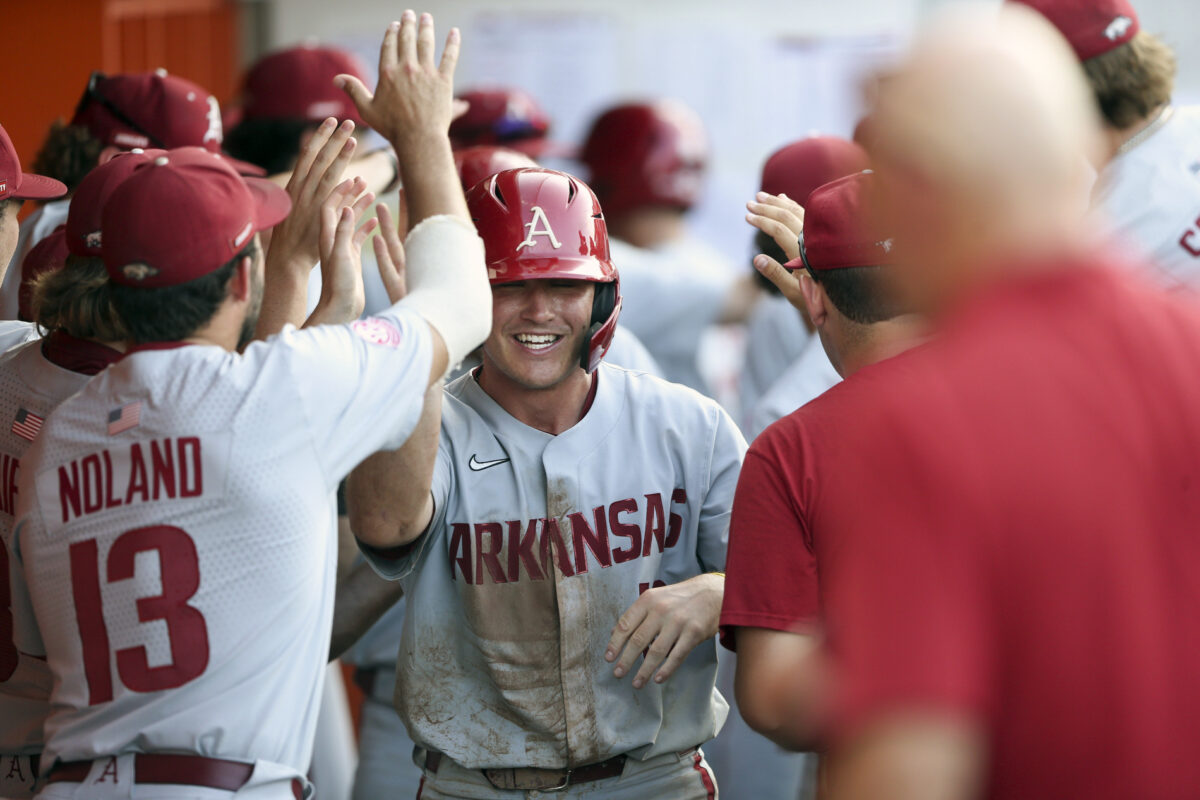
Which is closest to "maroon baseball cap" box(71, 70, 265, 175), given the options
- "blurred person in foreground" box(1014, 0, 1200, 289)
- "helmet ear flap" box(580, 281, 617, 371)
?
"helmet ear flap" box(580, 281, 617, 371)

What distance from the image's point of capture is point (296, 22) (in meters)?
6.96

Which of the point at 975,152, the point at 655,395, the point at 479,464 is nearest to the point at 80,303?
the point at 479,464

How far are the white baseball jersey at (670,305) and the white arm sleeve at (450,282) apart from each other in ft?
7.37

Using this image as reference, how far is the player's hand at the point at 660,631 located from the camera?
2352 millimetres

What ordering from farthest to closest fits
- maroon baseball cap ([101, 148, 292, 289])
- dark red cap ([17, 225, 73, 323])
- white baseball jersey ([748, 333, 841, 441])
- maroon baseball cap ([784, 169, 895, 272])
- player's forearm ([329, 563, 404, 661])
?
white baseball jersey ([748, 333, 841, 441])
player's forearm ([329, 563, 404, 661])
dark red cap ([17, 225, 73, 323])
maroon baseball cap ([784, 169, 895, 272])
maroon baseball cap ([101, 148, 292, 289])

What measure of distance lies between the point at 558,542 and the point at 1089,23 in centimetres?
204

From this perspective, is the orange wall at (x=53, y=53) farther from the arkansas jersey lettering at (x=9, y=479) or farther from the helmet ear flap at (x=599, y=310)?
the helmet ear flap at (x=599, y=310)

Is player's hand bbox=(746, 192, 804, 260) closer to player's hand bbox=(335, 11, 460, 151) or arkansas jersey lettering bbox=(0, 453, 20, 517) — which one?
player's hand bbox=(335, 11, 460, 151)

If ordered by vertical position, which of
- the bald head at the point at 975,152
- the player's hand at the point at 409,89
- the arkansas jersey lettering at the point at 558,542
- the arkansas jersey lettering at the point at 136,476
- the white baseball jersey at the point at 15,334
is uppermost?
the bald head at the point at 975,152

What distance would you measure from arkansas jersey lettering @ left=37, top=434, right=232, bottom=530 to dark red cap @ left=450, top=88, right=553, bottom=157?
3155 millimetres

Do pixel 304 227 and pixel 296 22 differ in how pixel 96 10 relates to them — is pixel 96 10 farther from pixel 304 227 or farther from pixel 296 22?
pixel 304 227

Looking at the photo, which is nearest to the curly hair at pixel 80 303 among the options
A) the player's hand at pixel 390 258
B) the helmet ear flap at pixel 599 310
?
the player's hand at pixel 390 258

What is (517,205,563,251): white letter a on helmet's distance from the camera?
259 centimetres

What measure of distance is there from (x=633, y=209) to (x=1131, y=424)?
14.1ft
